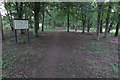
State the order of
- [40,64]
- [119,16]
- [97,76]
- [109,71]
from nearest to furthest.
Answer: [97,76]
[109,71]
[40,64]
[119,16]

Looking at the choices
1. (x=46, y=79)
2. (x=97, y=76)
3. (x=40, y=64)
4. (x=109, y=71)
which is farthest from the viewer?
(x=40, y=64)

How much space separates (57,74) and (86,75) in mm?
1065

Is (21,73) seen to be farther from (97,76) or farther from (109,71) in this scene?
(109,71)

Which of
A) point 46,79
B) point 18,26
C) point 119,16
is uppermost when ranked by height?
point 119,16

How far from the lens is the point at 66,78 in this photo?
3.19 meters

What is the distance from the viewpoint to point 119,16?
29.8 feet

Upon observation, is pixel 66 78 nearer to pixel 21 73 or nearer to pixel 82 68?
pixel 82 68

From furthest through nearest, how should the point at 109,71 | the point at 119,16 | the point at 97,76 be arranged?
the point at 119,16, the point at 109,71, the point at 97,76

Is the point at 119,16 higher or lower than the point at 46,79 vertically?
higher

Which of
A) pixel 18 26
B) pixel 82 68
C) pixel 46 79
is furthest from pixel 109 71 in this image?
pixel 18 26

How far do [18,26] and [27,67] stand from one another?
4.54 metres

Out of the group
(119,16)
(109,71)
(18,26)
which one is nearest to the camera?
(109,71)

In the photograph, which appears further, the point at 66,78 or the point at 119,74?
the point at 119,74

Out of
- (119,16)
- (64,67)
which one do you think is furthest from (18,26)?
(119,16)
